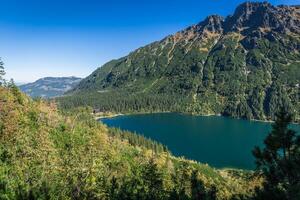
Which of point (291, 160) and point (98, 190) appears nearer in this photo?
point (291, 160)

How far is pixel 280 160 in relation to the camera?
35406 mm

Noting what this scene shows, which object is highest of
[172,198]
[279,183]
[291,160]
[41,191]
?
[291,160]

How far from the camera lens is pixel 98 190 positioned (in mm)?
57531

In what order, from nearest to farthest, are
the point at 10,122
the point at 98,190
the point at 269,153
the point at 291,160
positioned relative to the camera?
the point at 291,160 → the point at 269,153 → the point at 98,190 → the point at 10,122

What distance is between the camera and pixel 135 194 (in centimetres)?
6159

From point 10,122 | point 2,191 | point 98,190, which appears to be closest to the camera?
point 2,191

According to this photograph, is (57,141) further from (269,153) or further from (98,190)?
(269,153)

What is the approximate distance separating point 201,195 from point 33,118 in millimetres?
101663

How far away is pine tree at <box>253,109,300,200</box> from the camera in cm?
3406

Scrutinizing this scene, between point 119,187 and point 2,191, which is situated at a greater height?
point 2,191

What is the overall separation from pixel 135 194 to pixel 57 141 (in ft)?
261

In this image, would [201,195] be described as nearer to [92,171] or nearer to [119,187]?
[119,187]

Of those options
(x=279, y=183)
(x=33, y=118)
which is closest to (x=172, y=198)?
(x=279, y=183)

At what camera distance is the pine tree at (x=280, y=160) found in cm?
3406
